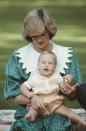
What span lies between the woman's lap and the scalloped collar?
0.35 meters

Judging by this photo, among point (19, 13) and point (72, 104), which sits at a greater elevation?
point (19, 13)

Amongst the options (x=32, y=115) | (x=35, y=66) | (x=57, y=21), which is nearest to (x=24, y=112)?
(x=32, y=115)

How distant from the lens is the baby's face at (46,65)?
568 cm

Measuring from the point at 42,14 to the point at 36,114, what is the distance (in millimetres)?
707

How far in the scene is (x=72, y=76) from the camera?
5785 mm

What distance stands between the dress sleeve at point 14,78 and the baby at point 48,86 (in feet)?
0.32

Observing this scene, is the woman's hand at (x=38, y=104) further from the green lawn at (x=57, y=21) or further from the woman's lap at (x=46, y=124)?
the green lawn at (x=57, y=21)

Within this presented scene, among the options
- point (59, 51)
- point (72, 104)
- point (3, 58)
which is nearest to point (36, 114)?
point (59, 51)

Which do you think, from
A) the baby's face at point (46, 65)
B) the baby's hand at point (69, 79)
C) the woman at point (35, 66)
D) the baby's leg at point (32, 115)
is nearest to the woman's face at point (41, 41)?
the woman at point (35, 66)

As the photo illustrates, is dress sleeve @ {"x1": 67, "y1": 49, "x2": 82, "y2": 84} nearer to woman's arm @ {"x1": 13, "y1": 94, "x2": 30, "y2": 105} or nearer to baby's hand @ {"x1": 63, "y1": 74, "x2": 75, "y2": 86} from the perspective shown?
baby's hand @ {"x1": 63, "y1": 74, "x2": 75, "y2": 86}

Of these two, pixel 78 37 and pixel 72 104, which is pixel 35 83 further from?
pixel 78 37

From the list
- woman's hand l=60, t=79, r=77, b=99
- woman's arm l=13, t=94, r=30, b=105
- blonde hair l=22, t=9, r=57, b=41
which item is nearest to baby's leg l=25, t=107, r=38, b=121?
woman's arm l=13, t=94, r=30, b=105

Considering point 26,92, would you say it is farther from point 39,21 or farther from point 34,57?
point 39,21

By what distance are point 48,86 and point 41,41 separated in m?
0.32
